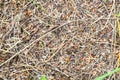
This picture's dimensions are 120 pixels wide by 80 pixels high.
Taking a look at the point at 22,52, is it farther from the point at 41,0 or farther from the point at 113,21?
the point at 113,21

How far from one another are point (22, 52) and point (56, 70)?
228 mm

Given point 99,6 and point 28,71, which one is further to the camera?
point 99,6

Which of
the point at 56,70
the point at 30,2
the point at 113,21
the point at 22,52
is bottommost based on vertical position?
the point at 56,70

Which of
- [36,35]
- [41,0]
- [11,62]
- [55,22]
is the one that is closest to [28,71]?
[11,62]

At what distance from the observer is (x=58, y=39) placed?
4.78ft

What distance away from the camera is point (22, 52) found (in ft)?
4.66

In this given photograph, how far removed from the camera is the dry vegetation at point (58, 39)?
1409 mm

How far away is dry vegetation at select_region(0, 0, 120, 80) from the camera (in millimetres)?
1409

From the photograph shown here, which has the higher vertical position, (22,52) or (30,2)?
(30,2)

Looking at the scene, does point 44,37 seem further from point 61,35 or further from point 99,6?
point 99,6

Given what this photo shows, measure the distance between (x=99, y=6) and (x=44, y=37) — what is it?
1.32 feet

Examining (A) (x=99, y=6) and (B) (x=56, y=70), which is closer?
(B) (x=56, y=70)

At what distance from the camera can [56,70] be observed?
141 cm

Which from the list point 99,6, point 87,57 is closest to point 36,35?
point 87,57
